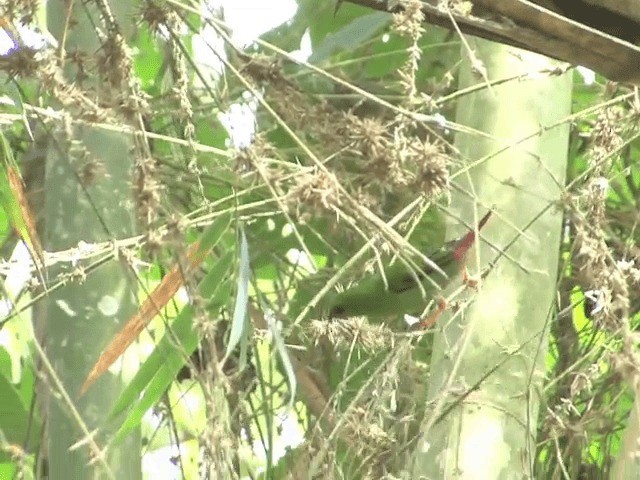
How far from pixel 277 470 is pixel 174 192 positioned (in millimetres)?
255

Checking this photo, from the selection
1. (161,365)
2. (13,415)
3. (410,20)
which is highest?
(410,20)

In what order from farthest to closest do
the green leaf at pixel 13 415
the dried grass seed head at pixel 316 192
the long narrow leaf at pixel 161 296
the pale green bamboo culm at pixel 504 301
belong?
1. the green leaf at pixel 13 415
2. the pale green bamboo culm at pixel 504 301
3. the long narrow leaf at pixel 161 296
4. the dried grass seed head at pixel 316 192

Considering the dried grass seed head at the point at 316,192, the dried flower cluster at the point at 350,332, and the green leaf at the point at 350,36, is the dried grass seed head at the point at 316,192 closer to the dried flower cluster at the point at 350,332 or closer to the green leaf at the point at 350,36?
the dried flower cluster at the point at 350,332

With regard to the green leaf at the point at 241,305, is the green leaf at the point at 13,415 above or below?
below

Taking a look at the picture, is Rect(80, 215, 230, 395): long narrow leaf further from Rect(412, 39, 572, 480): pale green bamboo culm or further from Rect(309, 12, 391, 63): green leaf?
Rect(309, 12, 391, 63): green leaf

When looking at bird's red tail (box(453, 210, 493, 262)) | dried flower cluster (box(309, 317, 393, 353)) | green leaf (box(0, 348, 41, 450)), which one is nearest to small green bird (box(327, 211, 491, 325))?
bird's red tail (box(453, 210, 493, 262))

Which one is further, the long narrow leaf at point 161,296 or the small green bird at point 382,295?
the small green bird at point 382,295

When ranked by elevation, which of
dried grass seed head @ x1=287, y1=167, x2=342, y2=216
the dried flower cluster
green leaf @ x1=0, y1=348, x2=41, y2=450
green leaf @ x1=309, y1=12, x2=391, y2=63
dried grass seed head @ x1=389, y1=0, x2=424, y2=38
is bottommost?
green leaf @ x1=0, y1=348, x2=41, y2=450

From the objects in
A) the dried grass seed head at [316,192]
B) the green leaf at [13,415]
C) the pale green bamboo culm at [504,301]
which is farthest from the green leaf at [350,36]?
the dried grass seed head at [316,192]

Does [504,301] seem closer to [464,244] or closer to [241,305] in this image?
[464,244]

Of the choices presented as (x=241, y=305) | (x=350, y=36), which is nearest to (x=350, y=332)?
(x=241, y=305)

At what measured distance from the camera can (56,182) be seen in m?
0.57

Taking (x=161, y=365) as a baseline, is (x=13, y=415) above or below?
below

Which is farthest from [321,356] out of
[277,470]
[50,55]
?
[50,55]
